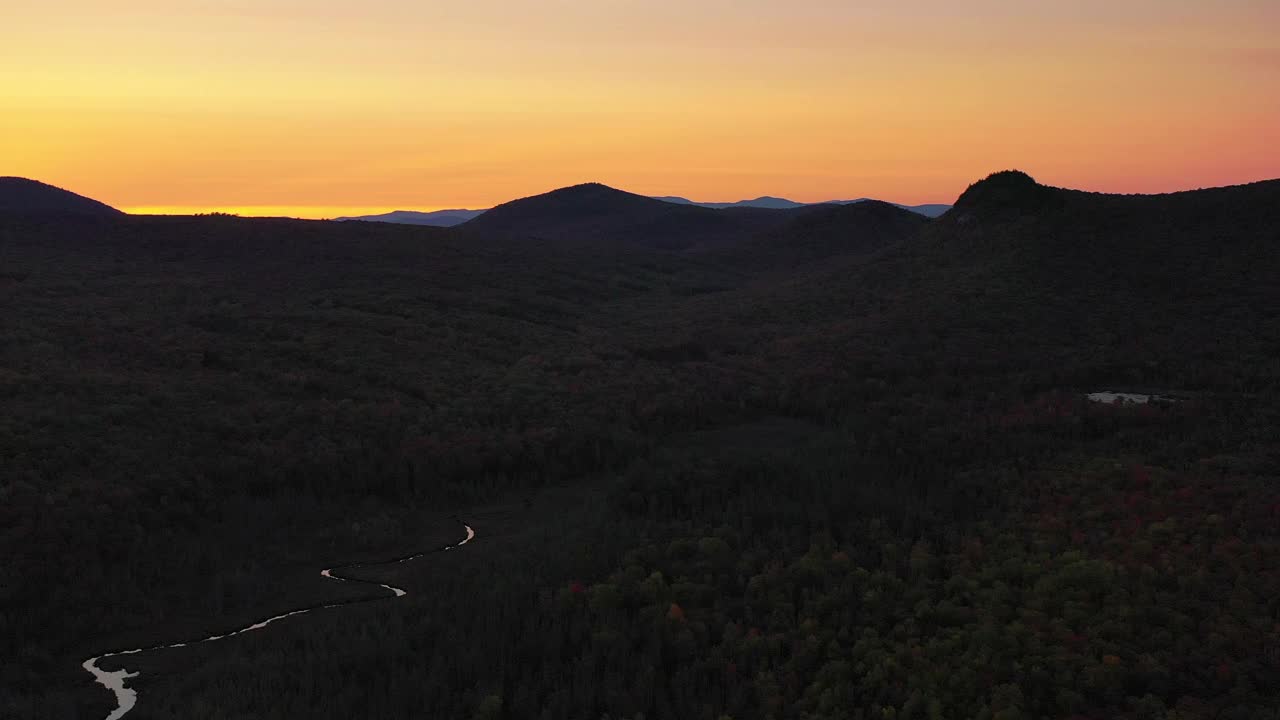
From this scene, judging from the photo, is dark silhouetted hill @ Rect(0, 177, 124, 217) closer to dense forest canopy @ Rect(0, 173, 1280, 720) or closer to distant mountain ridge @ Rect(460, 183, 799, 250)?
distant mountain ridge @ Rect(460, 183, 799, 250)

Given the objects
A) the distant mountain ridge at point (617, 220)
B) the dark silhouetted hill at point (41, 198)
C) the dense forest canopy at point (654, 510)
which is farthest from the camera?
the distant mountain ridge at point (617, 220)

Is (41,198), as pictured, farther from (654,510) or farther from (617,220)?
(654,510)

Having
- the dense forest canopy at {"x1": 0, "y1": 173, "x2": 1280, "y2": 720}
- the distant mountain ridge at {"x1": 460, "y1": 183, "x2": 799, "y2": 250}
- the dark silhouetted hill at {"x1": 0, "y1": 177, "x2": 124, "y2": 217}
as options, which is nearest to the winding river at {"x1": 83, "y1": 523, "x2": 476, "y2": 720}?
the dense forest canopy at {"x1": 0, "y1": 173, "x2": 1280, "y2": 720}

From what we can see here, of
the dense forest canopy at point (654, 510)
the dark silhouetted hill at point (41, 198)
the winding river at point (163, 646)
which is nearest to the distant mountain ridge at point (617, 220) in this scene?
the dark silhouetted hill at point (41, 198)

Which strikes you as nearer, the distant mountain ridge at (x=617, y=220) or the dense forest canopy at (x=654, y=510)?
the dense forest canopy at (x=654, y=510)

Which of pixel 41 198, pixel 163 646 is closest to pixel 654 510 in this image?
pixel 163 646

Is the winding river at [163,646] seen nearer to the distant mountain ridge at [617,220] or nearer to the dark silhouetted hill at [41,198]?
the dark silhouetted hill at [41,198]

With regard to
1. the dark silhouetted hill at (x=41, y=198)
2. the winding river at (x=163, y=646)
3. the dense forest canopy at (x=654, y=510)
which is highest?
the dark silhouetted hill at (x=41, y=198)
